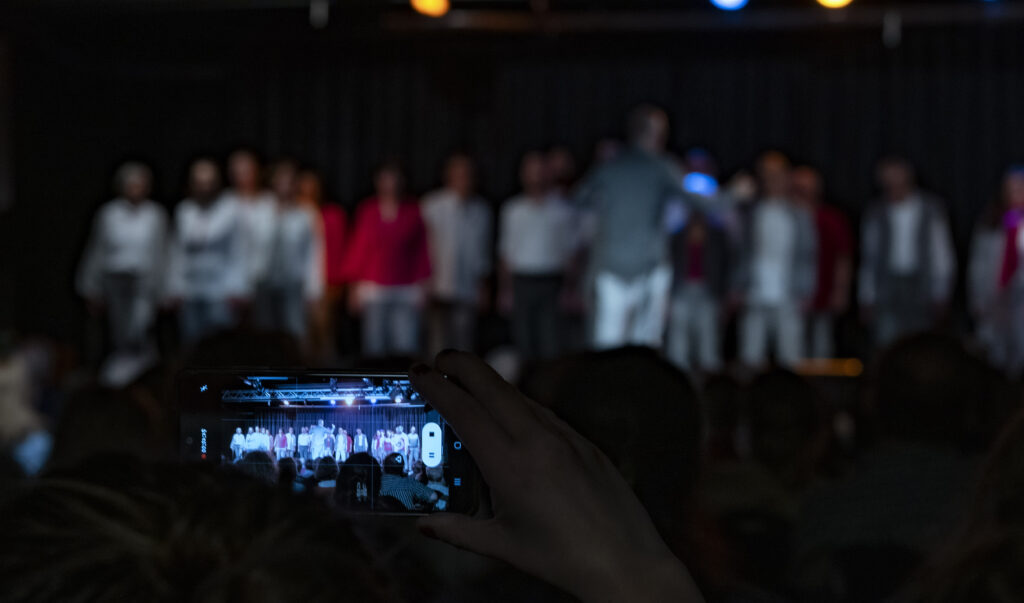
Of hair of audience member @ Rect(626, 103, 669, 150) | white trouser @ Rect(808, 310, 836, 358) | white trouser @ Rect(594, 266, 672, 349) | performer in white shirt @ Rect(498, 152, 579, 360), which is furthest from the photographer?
white trouser @ Rect(808, 310, 836, 358)

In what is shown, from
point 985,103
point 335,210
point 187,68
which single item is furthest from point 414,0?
point 985,103

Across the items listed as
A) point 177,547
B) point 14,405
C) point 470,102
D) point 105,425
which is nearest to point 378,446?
point 177,547

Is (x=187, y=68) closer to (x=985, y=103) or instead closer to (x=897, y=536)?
(x=985, y=103)

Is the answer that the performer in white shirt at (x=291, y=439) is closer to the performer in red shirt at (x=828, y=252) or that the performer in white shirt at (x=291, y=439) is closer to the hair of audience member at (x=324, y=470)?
the hair of audience member at (x=324, y=470)

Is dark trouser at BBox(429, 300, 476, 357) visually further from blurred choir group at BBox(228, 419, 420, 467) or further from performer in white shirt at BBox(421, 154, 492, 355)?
blurred choir group at BBox(228, 419, 420, 467)

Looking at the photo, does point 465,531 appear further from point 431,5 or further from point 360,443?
point 431,5

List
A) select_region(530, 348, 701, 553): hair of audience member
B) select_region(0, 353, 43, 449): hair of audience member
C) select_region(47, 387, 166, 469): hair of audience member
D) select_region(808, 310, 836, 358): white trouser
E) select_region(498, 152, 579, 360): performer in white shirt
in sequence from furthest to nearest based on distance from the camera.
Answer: select_region(808, 310, 836, 358): white trouser < select_region(498, 152, 579, 360): performer in white shirt < select_region(0, 353, 43, 449): hair of audience member < select_region(47, 387, 166, 469): hair of audience member < select_region(530, 348, 701, 553): hair of audience member

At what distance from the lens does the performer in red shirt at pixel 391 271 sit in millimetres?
8172

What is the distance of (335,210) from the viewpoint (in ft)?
29.6

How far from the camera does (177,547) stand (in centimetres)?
64

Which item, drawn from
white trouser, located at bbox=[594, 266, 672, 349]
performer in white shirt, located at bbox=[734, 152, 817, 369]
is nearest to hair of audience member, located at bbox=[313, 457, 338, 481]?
white trouser, located at bbox=[594, 266, 672, 349]

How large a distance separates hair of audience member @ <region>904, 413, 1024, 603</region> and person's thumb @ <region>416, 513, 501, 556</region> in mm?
498

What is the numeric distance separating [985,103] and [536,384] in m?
8.45

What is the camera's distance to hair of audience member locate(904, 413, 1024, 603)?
3.47 ft
